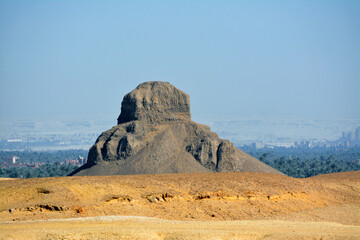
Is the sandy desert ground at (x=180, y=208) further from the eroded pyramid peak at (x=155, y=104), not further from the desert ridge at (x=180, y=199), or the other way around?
the eroded pyramid peak at (x=155, y=104)

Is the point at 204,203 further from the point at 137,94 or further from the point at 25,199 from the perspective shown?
the point at 137,94

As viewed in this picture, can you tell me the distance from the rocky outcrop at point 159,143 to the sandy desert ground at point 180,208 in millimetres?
6241

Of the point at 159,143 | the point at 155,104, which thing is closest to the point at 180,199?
the point at 159,143

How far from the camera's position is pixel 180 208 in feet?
90.9

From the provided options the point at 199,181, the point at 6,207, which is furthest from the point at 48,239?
the point at 199,181

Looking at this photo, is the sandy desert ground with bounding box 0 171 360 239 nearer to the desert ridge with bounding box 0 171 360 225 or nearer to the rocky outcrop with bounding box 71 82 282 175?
the desert ridge with bounding box 0 171 360 225

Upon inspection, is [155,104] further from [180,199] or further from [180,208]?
[180,208]

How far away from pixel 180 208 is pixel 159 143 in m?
13.8

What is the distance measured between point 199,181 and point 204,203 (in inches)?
119

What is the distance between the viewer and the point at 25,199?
2725 cm

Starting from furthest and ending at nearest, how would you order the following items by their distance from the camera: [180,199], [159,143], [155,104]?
[155,104], [159,143], [180,199]

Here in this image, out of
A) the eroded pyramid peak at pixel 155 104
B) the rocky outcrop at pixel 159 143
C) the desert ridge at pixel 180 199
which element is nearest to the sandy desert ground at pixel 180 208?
the desert ridge at pixel 180 199

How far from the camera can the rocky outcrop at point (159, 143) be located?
130ft

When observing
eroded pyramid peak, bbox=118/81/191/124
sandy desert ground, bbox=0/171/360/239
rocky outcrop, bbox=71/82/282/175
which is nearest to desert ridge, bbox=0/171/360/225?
sandy desert ground, bbox=0/171/360/239
